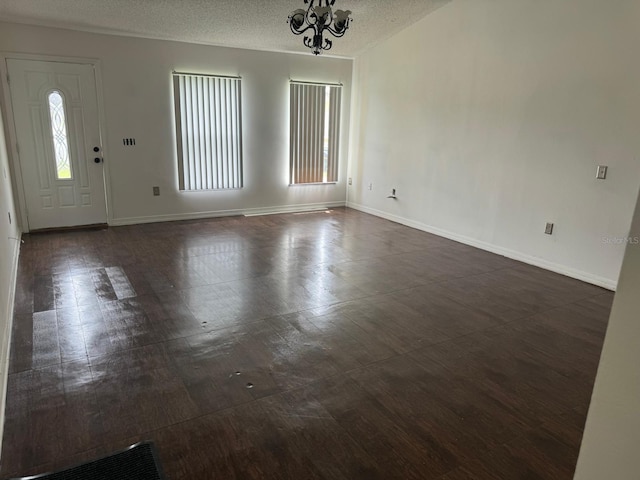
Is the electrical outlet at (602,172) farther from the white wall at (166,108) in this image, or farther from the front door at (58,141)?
the front door at (58,141)

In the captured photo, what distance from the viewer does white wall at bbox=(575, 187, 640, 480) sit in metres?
0.80

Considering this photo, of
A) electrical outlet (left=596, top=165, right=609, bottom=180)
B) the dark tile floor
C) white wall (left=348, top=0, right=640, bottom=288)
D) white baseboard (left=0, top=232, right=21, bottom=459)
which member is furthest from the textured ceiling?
white baseboard (left=0, top=232, right=21, bottom=459)

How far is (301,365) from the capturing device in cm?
270

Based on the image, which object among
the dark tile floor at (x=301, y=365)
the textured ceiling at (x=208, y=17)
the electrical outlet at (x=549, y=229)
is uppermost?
the textured ceiling at (x=208, y=17)

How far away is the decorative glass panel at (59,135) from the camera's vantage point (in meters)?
5.45

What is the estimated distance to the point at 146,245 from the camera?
5.19 metres

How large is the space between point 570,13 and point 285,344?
4.15m

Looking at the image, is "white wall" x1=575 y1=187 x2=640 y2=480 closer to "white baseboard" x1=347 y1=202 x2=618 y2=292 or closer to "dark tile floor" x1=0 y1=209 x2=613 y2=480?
"dark tile floor" x1=0 y1=209 x2=613 y2=480

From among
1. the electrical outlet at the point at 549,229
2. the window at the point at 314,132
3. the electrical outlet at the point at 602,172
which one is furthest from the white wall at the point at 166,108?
the electrical outlet at the point at 602,172

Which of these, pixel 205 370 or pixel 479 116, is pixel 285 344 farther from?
pixel 479 116

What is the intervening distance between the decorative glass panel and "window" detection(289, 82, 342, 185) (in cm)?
320

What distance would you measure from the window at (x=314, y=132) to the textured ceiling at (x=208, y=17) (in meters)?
0.95

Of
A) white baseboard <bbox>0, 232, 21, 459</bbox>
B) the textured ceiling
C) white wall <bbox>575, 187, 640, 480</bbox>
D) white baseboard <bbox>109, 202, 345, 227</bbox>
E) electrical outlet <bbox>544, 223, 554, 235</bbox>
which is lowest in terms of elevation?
white baseboard <bbox>0, 232, 21, 459</bbox>

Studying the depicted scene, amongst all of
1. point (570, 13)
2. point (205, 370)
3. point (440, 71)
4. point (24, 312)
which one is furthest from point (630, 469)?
point (440, 71)
